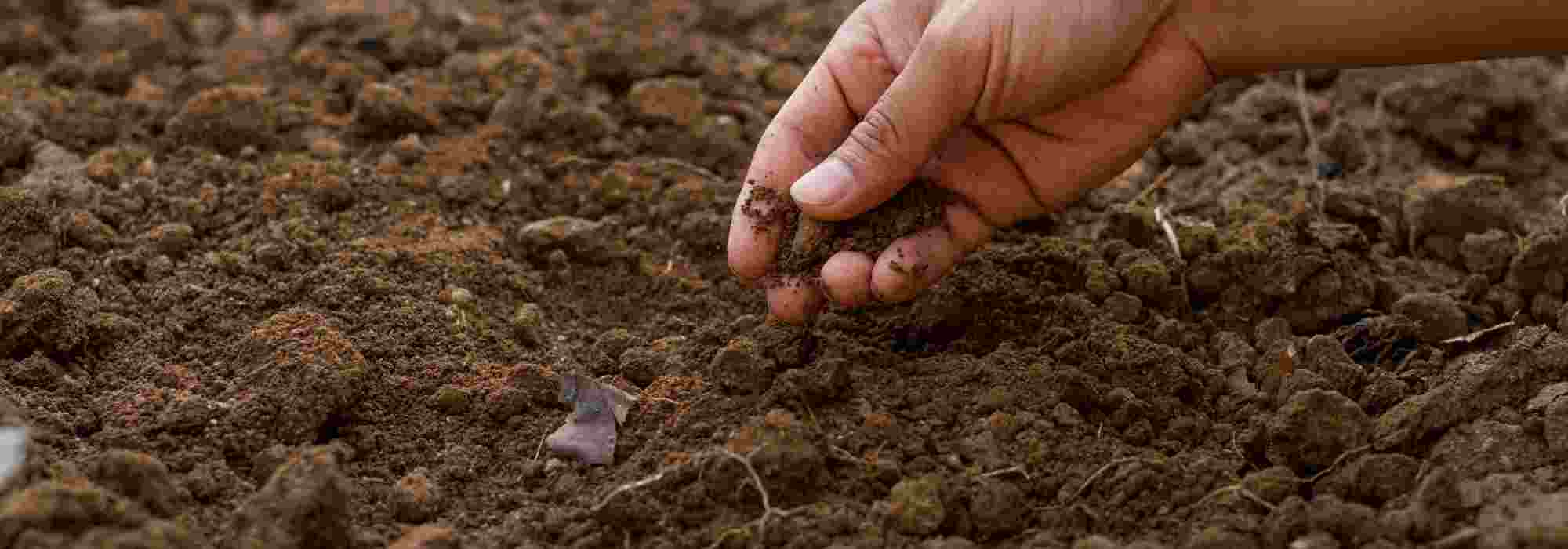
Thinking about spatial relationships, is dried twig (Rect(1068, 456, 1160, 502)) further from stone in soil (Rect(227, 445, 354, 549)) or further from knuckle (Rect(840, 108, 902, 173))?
stone in soil (Rect(227, 445, 354, 549))

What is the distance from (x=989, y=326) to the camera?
261cm

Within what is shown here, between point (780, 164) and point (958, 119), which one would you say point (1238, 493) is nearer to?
point (958, 119)

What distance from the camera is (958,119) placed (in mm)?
2482

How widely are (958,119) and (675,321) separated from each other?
2.08ft

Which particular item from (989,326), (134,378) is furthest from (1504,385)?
(134,378)

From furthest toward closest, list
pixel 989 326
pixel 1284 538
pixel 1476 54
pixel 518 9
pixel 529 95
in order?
1. pixel 518 9
2. pixel 529 95
3. pixel 989 326
4. pixel 1476 54
5. pixel 1284 538

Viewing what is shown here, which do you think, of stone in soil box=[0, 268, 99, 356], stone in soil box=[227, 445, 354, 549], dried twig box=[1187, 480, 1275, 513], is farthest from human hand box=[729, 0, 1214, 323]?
stone in soil box=[0, 268, 99, 356]

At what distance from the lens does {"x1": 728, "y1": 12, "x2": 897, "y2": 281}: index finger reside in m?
2.55

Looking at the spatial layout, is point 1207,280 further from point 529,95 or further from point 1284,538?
point 529,95

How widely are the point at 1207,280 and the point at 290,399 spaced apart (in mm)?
1548

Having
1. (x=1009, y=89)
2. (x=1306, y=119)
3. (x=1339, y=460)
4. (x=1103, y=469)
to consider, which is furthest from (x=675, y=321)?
(x=1306, y=119)

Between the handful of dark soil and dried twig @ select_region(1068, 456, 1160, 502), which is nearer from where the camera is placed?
dried twig @ select_region(1068, 456, 1160, 502)

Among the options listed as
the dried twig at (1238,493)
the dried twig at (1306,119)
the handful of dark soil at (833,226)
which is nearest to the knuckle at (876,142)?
the handful of dark soil at (833,226)

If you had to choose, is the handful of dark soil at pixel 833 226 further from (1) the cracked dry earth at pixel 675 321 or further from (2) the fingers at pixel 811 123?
(1) the cracked dry earth at pixel 675 321
